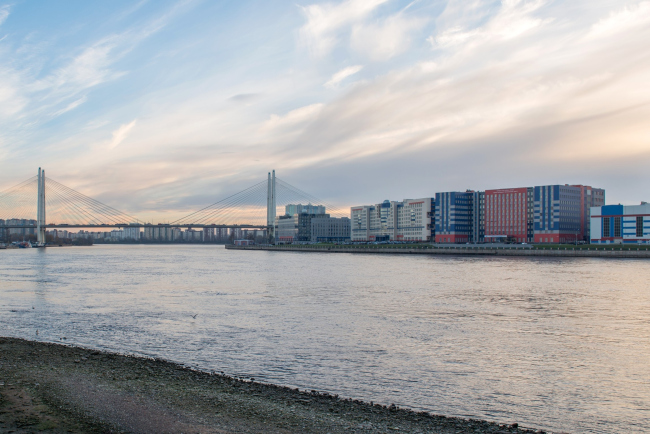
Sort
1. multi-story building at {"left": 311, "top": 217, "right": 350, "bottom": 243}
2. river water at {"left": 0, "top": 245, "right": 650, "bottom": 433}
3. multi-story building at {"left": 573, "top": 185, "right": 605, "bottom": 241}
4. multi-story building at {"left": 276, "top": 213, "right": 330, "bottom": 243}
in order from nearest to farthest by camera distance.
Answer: river water at {"left": 0, "top": 245, "right": 650, "bottom": 433}, multi-story building at {"left": 573, "top": 185, "right": 605, "bottom": 241}, multi-story building at {"left": 276, "top": 213, "right": 330, "bottom": 243}, multi-story building at {"left": 311, "top": 217, "right": 350, "bottom": 243}

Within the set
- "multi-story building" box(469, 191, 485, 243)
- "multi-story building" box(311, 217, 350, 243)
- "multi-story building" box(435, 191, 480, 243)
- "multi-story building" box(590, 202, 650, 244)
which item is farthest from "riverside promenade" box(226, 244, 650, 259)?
"multi-story building" box(311, 217, 350, 243)

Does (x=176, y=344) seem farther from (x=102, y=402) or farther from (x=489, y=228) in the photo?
(x=489, y=228)

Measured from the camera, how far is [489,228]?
5192 inches

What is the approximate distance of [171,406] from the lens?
8.30 m

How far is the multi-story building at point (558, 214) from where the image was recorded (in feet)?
376

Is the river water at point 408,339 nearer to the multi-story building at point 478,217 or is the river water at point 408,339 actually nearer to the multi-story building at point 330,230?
the multi-story building at point 478,217

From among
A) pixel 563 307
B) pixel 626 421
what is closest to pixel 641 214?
pixel 563 307

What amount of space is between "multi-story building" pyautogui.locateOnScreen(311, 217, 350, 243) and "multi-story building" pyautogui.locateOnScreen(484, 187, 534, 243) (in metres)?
68.7

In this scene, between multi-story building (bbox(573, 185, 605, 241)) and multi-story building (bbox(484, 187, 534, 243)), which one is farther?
multi-story building (bbox(484, 187, 534, 243))

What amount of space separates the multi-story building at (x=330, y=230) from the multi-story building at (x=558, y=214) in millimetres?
83919

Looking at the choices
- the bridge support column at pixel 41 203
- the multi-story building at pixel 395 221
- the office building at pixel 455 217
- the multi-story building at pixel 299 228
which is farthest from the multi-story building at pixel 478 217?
the bridge support column at pixel 41 203

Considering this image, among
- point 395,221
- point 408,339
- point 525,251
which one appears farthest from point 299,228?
point 408,339

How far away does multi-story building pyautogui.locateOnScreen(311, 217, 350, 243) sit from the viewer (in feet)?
623

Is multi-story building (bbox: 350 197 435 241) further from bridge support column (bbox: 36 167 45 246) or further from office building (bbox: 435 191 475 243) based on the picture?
bridge support column (bbox: 36 167 45 246)
